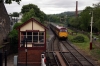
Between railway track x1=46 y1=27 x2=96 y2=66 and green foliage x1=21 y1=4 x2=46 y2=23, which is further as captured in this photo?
green foliage x1=21 y1=4 x2=46 y2=23

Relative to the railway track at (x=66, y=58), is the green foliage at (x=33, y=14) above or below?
above

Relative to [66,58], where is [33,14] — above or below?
above

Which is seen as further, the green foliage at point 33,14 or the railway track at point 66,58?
the green foliage at point 33,14

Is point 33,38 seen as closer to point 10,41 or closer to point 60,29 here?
point 10,41

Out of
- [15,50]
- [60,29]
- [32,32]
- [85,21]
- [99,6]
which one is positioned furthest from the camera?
[85,21]

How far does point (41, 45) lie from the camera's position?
2423 cm

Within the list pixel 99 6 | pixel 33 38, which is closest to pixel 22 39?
pixel 33 38

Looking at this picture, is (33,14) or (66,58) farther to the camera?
(33,14)

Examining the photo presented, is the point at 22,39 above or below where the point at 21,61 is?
above

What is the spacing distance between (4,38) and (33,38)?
12.4 m

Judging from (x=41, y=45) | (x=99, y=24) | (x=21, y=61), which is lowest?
(x=21, y=61)

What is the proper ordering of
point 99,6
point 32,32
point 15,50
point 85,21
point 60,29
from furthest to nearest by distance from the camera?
1. point 85,21
2. point 60,29
3. point 99,6
4. point 15,50
5. point 32,32

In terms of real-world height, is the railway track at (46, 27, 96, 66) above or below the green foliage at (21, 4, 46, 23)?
below

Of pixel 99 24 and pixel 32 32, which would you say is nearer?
pixel 32 32
